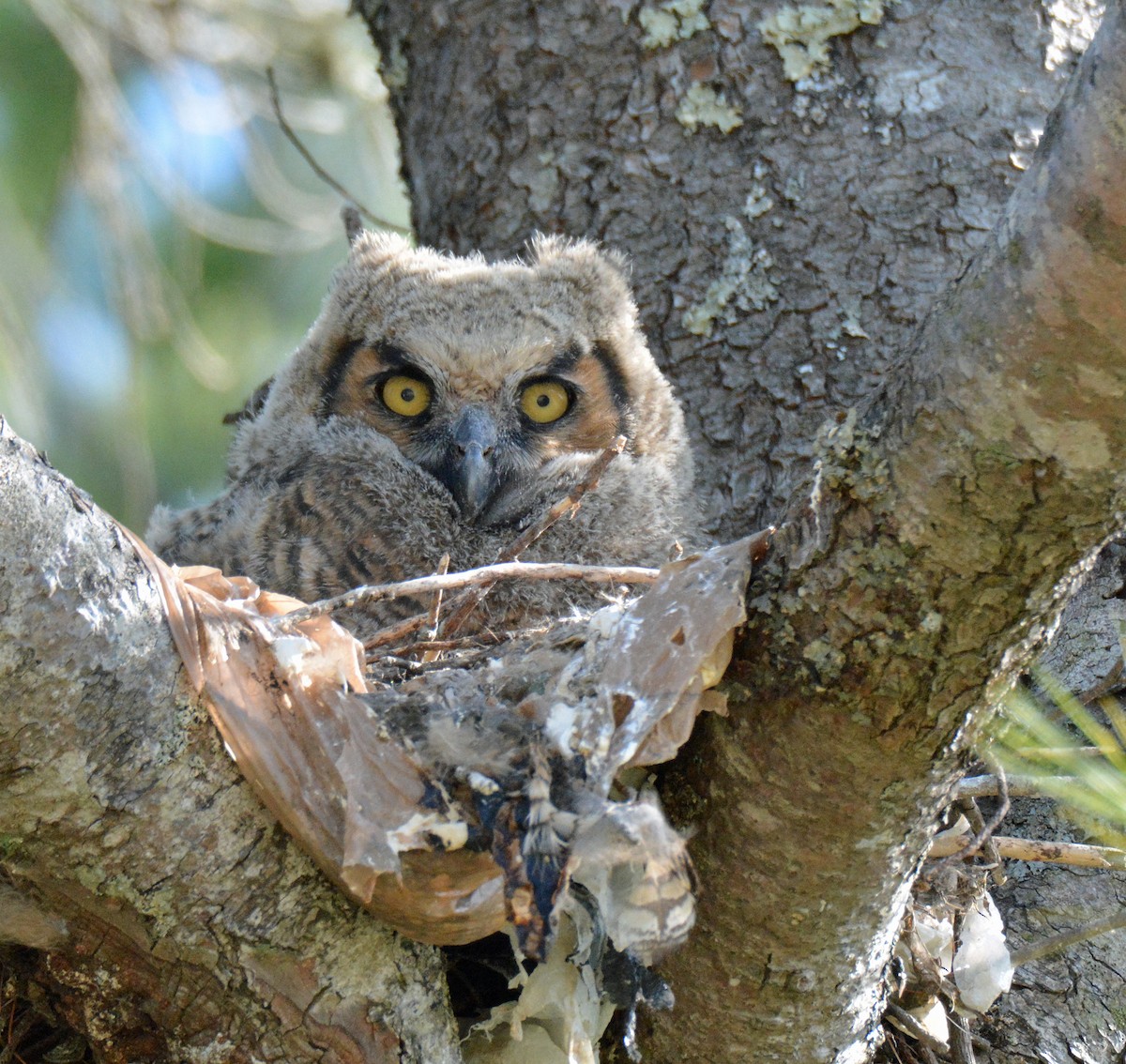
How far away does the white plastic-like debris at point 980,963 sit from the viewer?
6.43 feet

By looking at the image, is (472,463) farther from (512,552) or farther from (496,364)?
(512,552)

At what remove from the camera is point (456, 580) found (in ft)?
5.88

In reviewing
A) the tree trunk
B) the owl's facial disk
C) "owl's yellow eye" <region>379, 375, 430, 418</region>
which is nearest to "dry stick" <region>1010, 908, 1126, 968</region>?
the tree trunk

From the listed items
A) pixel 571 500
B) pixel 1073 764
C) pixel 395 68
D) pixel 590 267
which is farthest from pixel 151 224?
pixel 1073 764

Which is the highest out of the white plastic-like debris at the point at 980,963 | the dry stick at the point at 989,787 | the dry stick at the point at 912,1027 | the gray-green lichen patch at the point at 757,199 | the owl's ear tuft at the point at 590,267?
the gray-green lichen patch at the point at 757,199

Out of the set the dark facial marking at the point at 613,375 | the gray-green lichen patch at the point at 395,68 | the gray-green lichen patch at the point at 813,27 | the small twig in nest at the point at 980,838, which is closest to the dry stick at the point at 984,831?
the small twig in nest at the point at 980,838

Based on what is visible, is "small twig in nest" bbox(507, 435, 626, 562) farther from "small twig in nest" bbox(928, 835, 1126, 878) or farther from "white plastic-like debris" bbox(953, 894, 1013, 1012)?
"white plastic-like debris" bbox(953, 894, 1013, 1012)

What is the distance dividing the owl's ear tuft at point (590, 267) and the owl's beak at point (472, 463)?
1.25 ft

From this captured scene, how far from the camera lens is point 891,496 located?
56.2 inches

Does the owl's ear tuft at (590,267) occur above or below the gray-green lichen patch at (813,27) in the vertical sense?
below

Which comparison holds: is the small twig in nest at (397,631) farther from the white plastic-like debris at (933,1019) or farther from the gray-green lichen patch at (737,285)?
the gray-green lichen patch at (737,285)

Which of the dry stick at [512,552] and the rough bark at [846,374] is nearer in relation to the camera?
the rough bark at [846,374]

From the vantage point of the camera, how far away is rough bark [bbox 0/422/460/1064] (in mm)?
1355

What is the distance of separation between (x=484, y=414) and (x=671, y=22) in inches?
40.1
